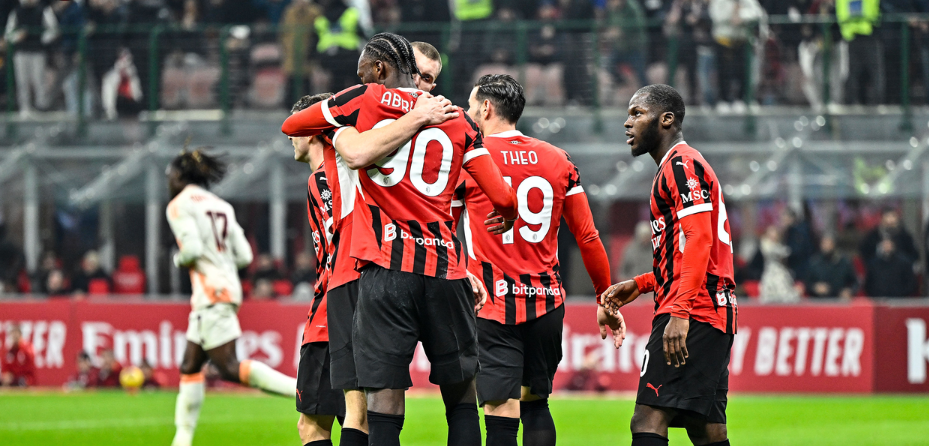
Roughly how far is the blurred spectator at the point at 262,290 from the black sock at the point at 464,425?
11691 mm

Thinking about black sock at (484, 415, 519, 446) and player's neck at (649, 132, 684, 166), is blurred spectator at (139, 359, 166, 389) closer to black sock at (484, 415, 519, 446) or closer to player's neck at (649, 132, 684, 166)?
black sock at (484, 415, 519, 446)

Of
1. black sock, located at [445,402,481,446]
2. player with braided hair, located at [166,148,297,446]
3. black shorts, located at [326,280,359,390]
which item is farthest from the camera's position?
player with braided hair, located at [166,148,297,446]

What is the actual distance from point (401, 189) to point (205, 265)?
452 cm

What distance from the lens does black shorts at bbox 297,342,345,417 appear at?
20.1 feet

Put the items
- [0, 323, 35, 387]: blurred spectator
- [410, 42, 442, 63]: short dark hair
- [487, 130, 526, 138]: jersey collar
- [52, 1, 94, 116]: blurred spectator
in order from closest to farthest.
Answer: [410, 42, 442, 63]: short dark hair, [487, 130, 526, 138]: jersey collar, [0, 323, 35, 387]: blurred spectator, [52, 1, 94, 116]: blurred spectator

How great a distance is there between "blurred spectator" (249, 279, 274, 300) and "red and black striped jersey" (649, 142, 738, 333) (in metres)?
11.5

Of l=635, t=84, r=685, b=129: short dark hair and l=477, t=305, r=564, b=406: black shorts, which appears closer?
l=635, t=84, r=685, b=129: short dark hair

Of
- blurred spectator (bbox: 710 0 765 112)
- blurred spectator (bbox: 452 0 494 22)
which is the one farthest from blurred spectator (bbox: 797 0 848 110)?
blurred spectator (bbox: 452 0 494 22)

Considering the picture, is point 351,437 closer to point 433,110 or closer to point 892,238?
point 433,110

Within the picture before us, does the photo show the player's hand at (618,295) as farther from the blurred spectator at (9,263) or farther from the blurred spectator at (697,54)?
the blurred spectator at (9,263)

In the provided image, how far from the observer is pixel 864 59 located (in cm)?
1664

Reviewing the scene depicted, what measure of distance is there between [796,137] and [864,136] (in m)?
0.96

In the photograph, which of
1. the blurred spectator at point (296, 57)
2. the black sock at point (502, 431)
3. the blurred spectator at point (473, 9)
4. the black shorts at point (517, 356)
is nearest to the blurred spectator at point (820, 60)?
the blurred spectator at point (473, 9)

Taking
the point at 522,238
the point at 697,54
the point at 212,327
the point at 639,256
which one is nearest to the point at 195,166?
the point at 212,327
